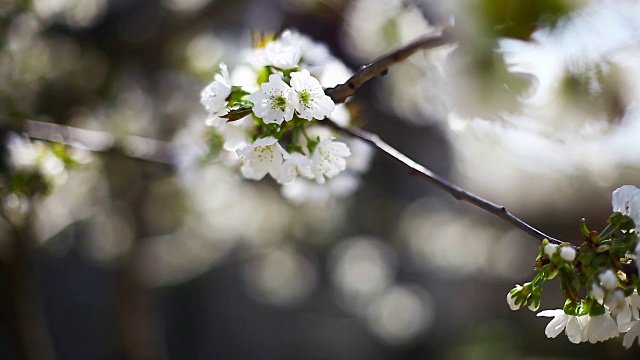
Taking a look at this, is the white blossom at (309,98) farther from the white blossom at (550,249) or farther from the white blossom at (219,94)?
the white blossom at (550,249)

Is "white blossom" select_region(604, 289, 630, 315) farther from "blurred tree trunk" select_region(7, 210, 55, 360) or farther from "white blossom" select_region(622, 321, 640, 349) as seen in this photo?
"blurred tree trunk" select_region(7, 210, 55, 360)

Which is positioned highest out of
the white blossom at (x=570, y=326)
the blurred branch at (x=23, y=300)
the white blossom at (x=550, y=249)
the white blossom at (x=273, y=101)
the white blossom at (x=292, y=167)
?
the white blossom at (x=273, y=101)

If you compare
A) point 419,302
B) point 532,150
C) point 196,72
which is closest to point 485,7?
point 532,150

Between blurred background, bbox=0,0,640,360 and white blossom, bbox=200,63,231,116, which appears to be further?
blurred background, bbox=0,0,640,360

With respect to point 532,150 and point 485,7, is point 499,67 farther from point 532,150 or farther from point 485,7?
point 532,150

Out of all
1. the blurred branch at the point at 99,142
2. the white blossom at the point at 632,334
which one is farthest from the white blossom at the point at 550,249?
the blurred branch at the point at 99,142

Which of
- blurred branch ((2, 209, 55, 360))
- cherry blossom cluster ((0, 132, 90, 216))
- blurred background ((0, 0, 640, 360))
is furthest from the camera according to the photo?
blurred branch ((2, 209, 55, 360))

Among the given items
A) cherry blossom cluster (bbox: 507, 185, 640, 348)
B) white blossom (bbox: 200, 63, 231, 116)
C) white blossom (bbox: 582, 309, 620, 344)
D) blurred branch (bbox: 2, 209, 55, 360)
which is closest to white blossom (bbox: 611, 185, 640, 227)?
cherry blossom cluster (bbox: 507, 185, 640, 348)

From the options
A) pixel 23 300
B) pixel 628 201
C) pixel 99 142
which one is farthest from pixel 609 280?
pixel 23 300
